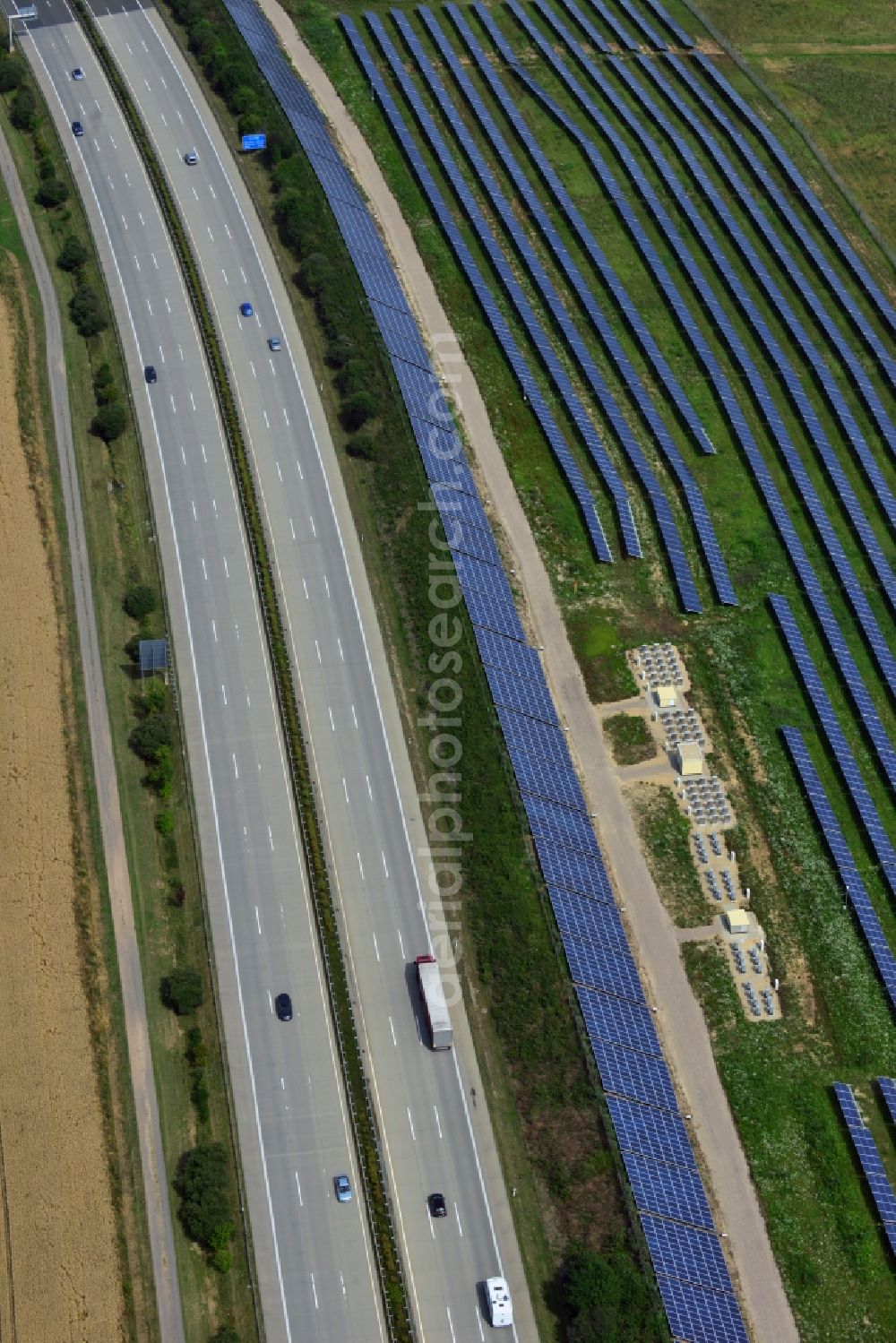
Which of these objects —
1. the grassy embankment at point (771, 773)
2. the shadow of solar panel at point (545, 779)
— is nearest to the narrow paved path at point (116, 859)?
the shadow of solar panel at point (545, 779)

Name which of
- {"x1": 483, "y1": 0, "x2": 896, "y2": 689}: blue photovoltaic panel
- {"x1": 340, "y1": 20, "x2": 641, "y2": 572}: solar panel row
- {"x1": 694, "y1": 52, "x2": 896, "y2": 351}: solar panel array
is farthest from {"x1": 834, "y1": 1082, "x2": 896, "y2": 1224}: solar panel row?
{"x1": 694, "y1": 52, "x2": 896, "y2": 351}: solar panel array

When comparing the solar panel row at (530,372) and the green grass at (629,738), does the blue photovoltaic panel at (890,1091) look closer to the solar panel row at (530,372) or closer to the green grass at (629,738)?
the green grass at (629,738)

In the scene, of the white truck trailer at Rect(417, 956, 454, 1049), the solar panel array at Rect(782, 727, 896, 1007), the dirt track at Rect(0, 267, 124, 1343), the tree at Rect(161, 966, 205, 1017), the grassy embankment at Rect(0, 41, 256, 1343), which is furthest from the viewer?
the solar panel array at Rect(782, 727, 896, 1007)

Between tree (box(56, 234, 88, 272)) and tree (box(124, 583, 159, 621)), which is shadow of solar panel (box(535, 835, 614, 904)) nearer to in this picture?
tree (box(124, 583, 159, 621))

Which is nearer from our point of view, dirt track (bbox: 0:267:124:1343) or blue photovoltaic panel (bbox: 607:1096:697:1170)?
dirt track (bbox: 0:267:124:1343)

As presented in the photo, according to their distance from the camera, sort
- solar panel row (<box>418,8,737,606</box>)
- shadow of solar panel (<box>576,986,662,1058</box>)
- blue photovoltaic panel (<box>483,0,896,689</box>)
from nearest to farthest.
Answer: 1. shadow of solar panel (<box>576,986,662,1058</box>)
2. blue photovoltaic panel (<box>483,0,896,689</box>)
3. solar panel row (<box>418,8,737,606</box>)

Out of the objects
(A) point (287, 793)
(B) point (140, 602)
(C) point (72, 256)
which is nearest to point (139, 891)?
(A) point (287, 793)

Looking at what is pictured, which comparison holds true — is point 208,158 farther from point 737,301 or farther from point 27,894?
point 27,894
